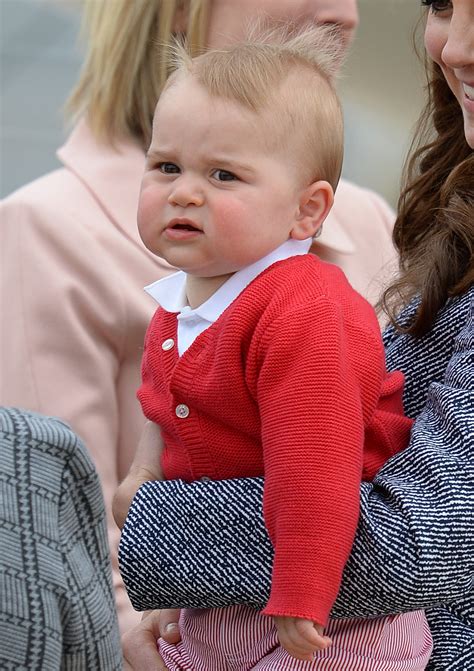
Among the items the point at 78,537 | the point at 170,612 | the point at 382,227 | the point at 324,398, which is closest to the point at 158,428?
the point at 170,612

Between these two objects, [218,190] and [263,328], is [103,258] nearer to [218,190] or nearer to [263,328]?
[218,190]

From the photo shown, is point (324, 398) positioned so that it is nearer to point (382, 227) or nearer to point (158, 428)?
point (158, 428)

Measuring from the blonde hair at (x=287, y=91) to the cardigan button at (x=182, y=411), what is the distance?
358mm

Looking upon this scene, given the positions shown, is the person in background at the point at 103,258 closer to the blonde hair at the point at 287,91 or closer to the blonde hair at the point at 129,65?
the blonde hair at the point at 129,65

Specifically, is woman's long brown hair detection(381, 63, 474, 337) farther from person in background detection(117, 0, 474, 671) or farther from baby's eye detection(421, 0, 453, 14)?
baby's eye detection(421, 0, 453, 14)

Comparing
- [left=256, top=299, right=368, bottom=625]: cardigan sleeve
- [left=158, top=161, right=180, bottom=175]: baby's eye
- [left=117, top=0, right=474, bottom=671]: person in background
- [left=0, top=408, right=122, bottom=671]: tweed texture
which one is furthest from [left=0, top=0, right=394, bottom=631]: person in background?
[left=0, top=408, right=122, bottom=671]: tweed texture

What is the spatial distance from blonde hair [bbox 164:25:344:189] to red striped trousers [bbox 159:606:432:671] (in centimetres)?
61

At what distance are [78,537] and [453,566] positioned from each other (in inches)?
22.1

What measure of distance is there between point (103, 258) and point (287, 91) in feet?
3.25

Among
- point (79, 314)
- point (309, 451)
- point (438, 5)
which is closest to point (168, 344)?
point (309, 451)

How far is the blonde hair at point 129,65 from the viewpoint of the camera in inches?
107

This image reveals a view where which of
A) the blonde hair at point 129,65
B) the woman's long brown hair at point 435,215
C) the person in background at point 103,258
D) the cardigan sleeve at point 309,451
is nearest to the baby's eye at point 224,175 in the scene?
the cardigan sleeve at point 309,451

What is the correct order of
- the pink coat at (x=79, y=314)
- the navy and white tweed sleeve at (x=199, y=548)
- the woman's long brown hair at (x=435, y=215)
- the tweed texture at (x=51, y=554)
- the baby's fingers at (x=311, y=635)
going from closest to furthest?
the tweed texture at (x=51, y=554) < the baby's fingers at (x=311, y=635) < the navy and white tweed sleeve at (x=199, y=548) < the woman's long brown hair at (x=435, y=215) < the pink coat at (x=79, y=314)

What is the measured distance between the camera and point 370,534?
4.96 feet
